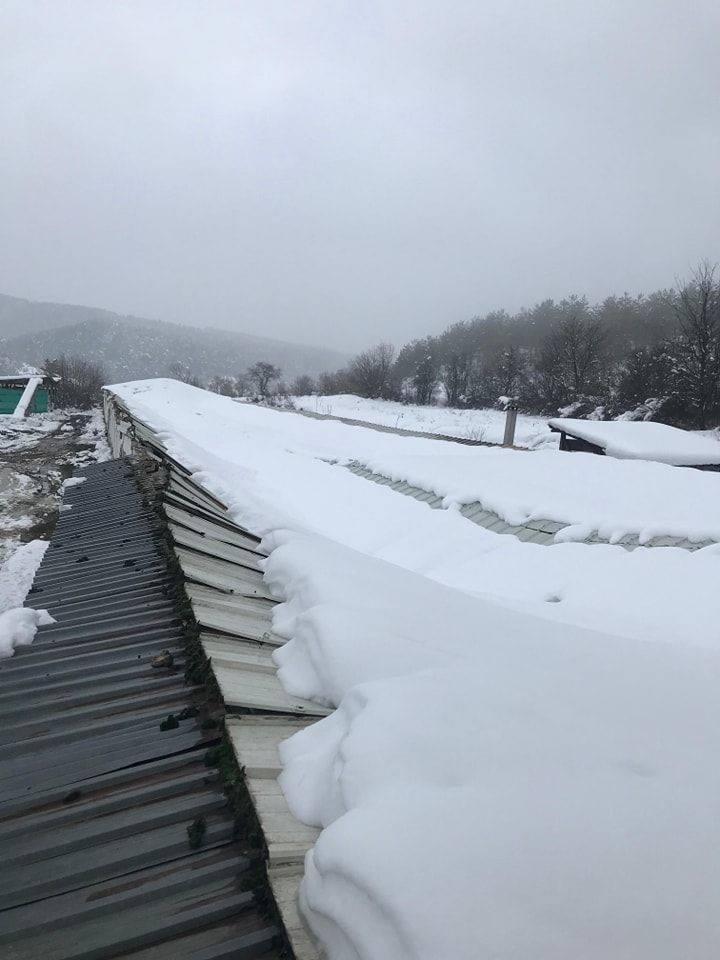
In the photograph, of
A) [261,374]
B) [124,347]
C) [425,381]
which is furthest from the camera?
[124,347]

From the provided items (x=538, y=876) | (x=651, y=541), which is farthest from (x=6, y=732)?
(x=651, y=541)

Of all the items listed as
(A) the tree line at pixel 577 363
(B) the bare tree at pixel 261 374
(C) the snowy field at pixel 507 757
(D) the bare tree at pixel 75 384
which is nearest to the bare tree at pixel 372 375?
(A) the tree line at pixel 577 363

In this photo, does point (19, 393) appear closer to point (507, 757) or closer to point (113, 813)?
point (113, 813)

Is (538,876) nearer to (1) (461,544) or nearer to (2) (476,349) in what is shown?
(1) (461,544)

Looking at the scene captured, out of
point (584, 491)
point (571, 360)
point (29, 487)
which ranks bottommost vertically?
point (29, 487)

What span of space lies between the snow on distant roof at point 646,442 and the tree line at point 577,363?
11541mm

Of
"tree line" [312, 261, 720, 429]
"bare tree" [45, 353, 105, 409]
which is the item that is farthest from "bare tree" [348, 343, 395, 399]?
"bare tree" [45, 353, 105, 409]

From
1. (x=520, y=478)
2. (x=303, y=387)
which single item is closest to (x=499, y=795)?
(x=520, y=478)

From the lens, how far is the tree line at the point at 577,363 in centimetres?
3288

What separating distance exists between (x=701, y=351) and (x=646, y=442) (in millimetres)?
22315

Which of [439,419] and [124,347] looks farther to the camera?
[124,347]

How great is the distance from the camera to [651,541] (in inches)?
194

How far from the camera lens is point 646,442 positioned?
15086mm

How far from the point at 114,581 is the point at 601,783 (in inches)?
141
